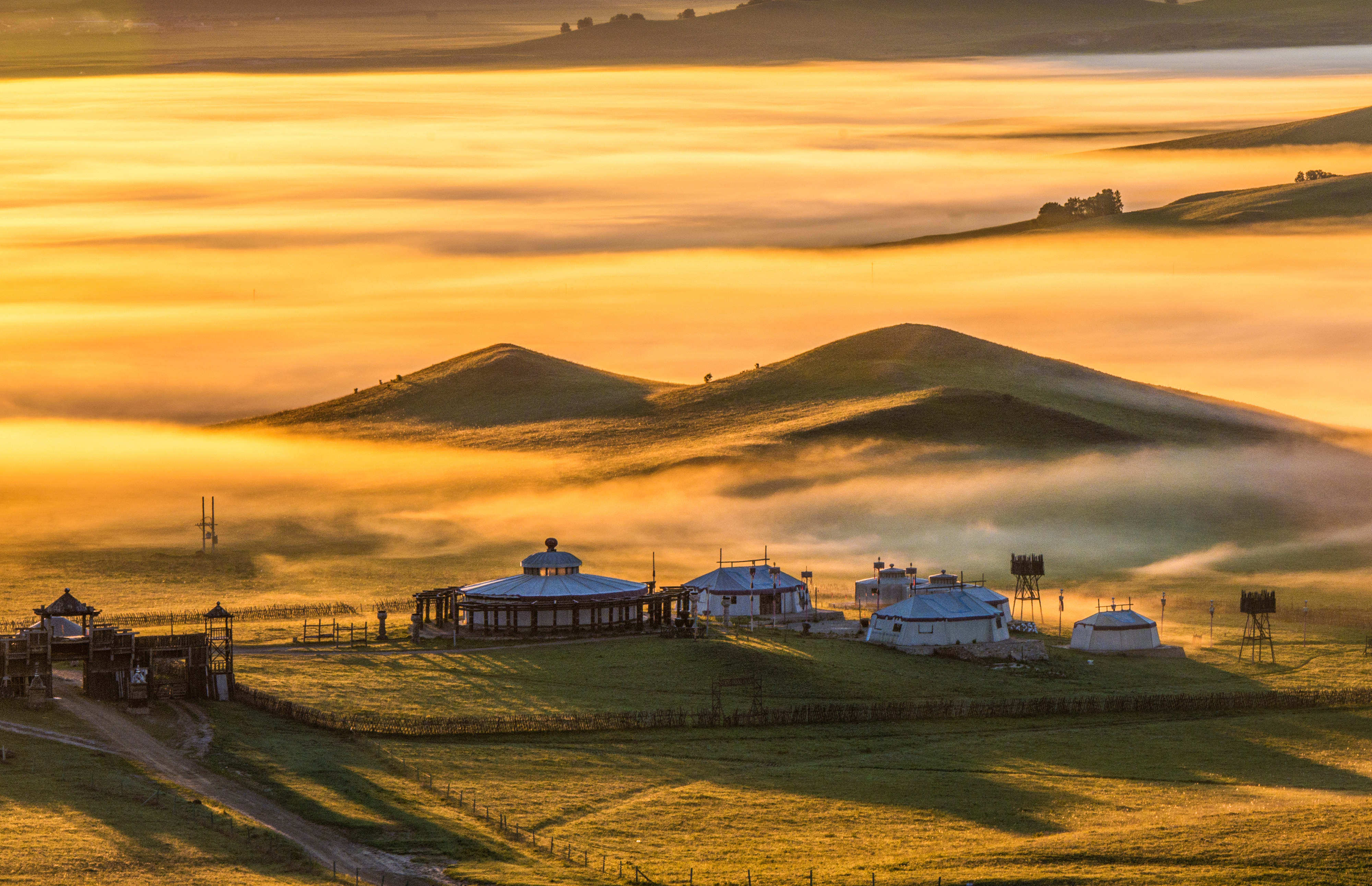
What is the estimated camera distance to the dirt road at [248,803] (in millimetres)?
84562

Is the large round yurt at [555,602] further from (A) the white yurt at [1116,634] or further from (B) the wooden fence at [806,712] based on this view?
(A) the white yurt at [1116,634]

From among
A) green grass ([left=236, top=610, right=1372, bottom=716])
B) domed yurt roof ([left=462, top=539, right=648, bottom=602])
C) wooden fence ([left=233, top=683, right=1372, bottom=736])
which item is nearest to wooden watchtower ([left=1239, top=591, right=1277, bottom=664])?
green grass ([left=236, top=610, right=1372, bottom=716])

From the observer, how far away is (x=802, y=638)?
147500 millimetres

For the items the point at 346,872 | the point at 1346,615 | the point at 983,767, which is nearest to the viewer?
the point at 346,872

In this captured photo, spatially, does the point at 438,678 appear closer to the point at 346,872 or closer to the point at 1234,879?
the point at 346,872

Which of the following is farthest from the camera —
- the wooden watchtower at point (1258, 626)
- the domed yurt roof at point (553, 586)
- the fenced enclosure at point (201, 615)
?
the fenced enclosure at point (201, 615)

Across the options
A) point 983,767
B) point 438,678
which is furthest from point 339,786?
point 983,767

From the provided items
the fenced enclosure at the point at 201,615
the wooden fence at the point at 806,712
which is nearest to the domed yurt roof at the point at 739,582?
the fenced enclosure at the point at 201,615

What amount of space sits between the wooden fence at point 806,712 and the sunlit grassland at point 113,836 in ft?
58.7

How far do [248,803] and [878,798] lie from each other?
109 feet

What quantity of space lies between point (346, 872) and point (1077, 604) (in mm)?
113528

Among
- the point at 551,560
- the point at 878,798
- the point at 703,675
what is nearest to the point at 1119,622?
the point at 703,675

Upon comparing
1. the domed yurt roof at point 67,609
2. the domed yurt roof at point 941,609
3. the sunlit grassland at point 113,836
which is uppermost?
the domed yurt roof at point 67,609

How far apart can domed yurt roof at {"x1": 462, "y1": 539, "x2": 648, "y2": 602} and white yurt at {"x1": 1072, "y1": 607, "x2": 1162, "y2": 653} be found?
35.9m
